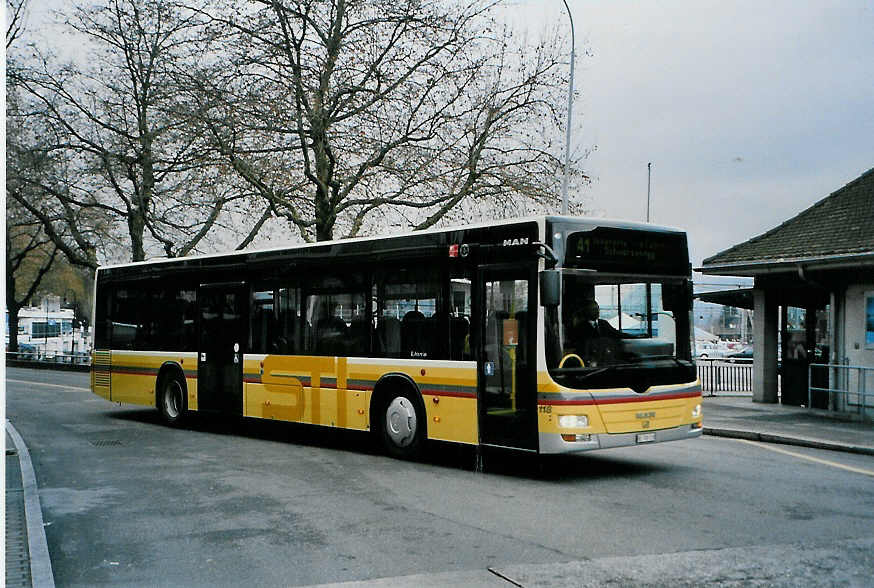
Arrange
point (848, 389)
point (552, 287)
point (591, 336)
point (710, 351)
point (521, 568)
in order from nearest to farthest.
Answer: point (521, 568), point (552, 287), point (591, 336), point (848, 389), point (710, 351)

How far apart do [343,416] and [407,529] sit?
5.37 meters

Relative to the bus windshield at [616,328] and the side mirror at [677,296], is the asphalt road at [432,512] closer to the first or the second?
the bus windshield at [616,328]

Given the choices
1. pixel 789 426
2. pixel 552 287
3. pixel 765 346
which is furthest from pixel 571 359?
pixel 765 346

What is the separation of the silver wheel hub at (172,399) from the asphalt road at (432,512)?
286cm

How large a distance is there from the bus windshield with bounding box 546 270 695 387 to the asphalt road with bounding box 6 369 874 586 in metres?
1.26

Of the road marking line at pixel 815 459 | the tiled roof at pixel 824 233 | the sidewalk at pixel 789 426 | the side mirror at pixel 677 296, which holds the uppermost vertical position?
the tiled roof at pixel 824 233

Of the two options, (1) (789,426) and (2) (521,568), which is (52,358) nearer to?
(1) (789,426)

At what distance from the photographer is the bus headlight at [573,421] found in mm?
10422

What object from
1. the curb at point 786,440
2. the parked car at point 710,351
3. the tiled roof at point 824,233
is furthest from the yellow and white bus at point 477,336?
the parked car at point 710,351

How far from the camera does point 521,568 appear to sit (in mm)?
6812

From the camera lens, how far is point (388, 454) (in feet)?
42.4

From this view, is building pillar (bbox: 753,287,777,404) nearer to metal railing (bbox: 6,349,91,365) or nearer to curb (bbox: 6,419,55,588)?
curb (bbox: 6,419,55,588)

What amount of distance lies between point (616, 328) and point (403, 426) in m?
3.19

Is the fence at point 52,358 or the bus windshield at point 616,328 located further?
the fence at point 52,358
